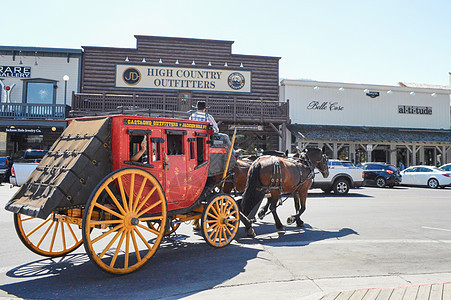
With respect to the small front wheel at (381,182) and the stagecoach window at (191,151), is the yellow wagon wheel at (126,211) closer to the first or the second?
the stagecoach window at (191,151)

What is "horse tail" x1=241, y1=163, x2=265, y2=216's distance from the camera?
675 centimetres

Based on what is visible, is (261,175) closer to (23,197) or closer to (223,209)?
(223,209)

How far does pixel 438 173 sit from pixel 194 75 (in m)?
16.9

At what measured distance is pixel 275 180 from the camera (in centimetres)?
703

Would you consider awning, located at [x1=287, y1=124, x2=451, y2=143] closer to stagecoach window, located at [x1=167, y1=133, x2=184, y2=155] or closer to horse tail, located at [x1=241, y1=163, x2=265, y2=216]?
horse tail, located at [x1=241, y1=163, x2=265, y2=216]

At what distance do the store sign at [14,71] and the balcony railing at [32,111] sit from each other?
299 centimetres

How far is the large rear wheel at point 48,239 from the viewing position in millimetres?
4594

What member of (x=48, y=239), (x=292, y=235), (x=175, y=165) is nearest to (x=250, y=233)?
(x=292, y=235)

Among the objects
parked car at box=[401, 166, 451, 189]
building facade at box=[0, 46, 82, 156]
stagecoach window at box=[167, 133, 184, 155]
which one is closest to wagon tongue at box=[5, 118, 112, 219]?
stagecoach window at box=[167, 133, 184, 155]

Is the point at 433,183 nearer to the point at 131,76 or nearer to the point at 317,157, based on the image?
the point at 317,157

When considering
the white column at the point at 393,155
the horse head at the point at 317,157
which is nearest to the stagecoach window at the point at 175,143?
the horse head at the point at 317,157

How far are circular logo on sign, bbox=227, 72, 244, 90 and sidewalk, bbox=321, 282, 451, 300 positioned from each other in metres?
21.0

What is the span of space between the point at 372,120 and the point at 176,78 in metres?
16.3

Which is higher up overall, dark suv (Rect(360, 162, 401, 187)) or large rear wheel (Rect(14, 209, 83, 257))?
dark suv (Rect(360, 162, 401, 187))
